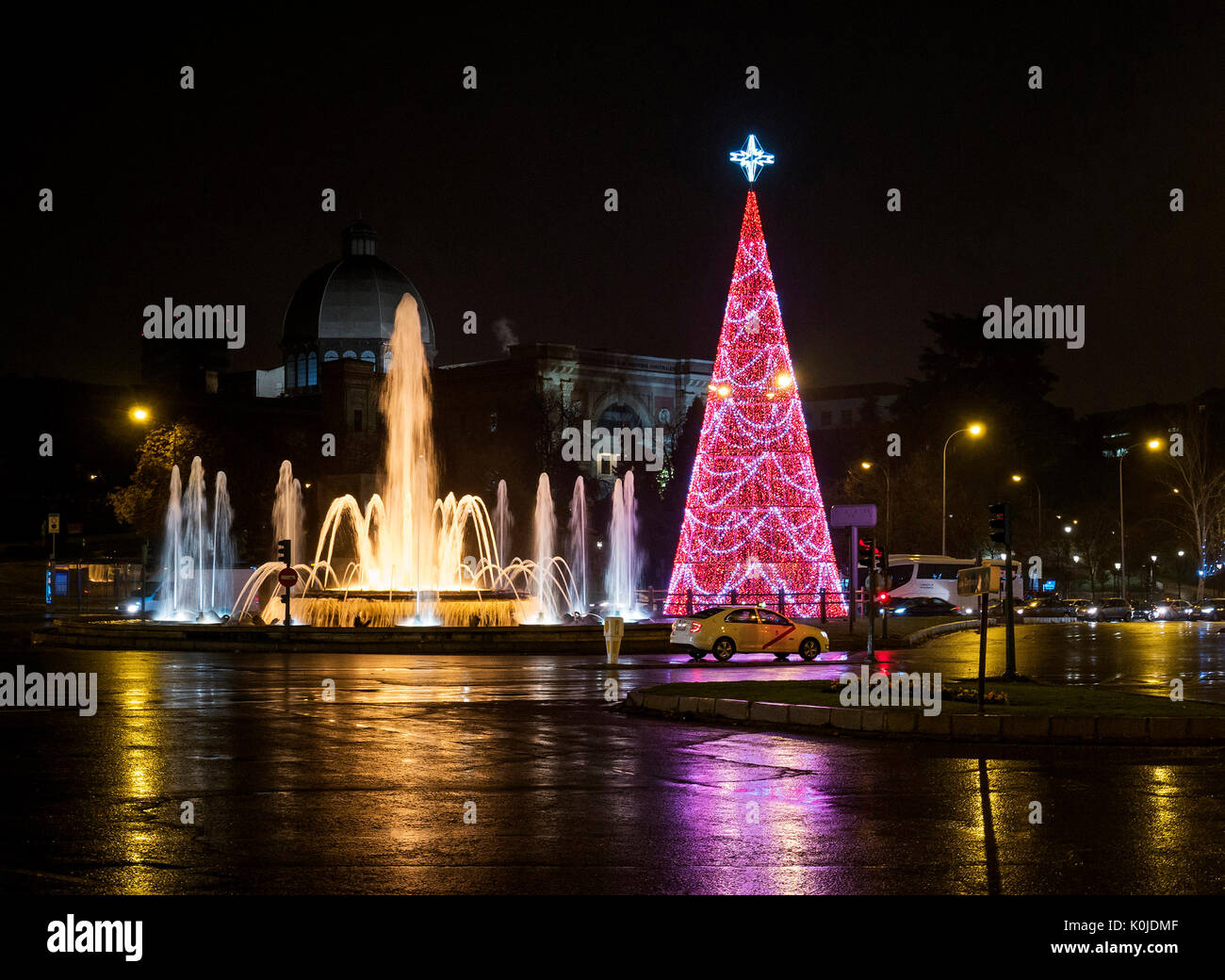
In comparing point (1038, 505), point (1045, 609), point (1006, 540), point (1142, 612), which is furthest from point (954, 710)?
point (1038, 505)

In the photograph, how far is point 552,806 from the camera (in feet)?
35.8

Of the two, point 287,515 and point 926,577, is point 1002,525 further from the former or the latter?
point 926,577

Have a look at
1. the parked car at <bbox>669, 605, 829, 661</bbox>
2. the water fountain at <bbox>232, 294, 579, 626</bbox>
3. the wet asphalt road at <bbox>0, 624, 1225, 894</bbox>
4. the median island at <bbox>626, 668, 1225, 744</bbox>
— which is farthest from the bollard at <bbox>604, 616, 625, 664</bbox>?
the water fountain at <bbox>232, 294, 579, 626</bbox>

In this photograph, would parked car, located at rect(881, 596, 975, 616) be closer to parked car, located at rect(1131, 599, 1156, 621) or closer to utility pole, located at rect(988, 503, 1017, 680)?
parked car, located at rect(1131, 599, 1156, 621)

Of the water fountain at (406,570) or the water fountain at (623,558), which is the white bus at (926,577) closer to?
the water fountain at (623,558)

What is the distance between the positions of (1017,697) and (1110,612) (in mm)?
45437

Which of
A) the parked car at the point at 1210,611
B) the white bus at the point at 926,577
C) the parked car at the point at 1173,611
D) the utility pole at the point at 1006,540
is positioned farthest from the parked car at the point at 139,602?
the parked car at the point at 1210,611

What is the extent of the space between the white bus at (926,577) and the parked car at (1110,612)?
15.4ft

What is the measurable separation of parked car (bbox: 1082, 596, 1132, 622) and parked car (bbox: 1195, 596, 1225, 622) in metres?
3.75
